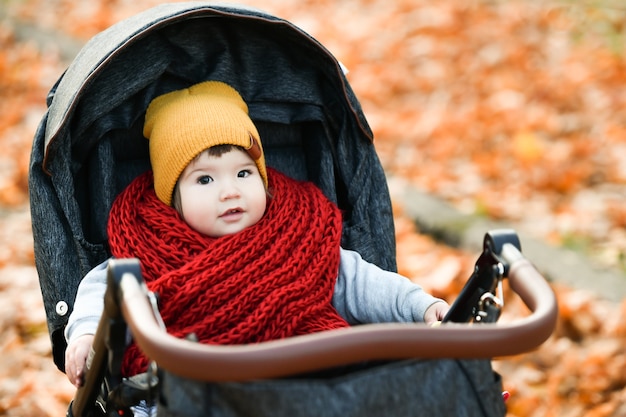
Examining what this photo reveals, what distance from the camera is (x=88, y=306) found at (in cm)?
200

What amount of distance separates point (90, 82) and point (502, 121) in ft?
11.3

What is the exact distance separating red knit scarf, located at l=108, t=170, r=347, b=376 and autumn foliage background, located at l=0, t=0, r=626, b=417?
1.01m

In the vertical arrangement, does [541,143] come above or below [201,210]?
above

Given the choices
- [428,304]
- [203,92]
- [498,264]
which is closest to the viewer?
[498,264]

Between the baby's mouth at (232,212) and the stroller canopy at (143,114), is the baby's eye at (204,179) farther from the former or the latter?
the stroller canopy at (143,114)

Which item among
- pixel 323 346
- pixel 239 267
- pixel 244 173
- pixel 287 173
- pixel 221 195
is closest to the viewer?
pixel 323 346

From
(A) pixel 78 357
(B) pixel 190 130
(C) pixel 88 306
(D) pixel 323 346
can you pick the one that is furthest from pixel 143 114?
(D) pixel 323 346

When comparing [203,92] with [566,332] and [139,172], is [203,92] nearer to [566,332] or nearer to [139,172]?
[139,172]

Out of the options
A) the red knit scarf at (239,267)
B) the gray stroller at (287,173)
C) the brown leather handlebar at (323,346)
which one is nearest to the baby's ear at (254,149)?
the red knit scarf at (239,267)

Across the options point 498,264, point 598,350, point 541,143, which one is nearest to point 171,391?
point 498,264

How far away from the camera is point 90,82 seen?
214 cm

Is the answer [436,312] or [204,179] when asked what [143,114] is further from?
[436,312]

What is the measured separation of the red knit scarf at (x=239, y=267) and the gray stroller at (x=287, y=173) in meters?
0.18

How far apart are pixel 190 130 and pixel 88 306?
20.6 inches
